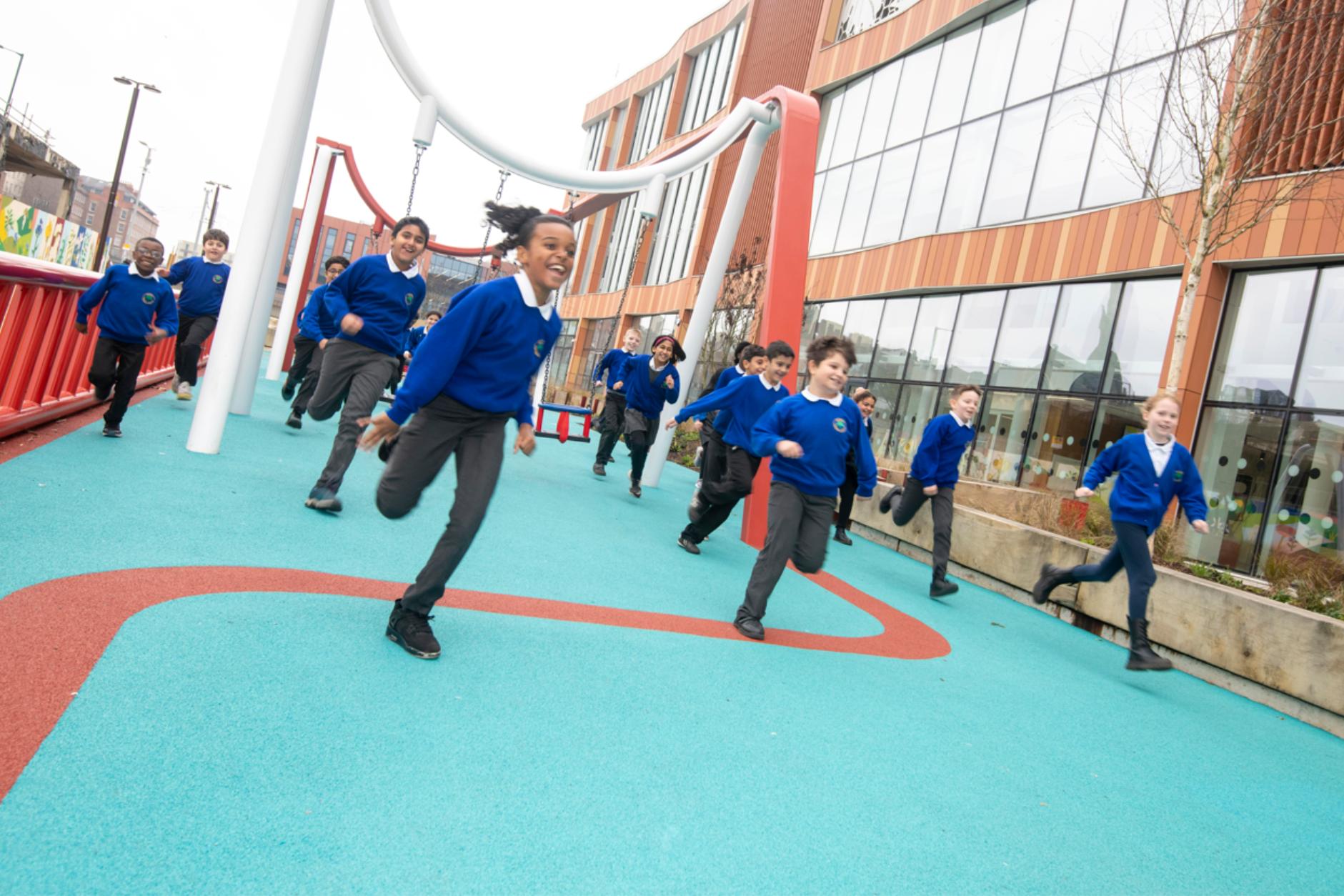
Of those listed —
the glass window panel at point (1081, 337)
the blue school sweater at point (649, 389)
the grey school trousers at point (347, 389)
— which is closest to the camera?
the grey school trousers at point (347, 389)

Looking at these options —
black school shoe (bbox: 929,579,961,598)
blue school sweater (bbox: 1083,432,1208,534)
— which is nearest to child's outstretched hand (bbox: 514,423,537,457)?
blue school sweater (bbox: 1083,432,1208,534)

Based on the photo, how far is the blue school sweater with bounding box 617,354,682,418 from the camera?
1078 cm

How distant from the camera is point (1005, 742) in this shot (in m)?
4.14

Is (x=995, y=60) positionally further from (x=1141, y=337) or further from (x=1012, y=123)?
(x=1141, y=337)

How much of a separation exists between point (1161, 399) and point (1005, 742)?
133 inches

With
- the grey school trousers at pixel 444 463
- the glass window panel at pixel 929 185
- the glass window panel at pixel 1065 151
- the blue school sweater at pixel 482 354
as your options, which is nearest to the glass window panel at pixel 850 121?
the glass window panel at pixel 929 185

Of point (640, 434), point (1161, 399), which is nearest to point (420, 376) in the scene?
point (1161, 399)

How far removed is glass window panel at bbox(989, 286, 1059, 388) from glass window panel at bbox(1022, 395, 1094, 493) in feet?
2.59

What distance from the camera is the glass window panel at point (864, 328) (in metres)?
21.3

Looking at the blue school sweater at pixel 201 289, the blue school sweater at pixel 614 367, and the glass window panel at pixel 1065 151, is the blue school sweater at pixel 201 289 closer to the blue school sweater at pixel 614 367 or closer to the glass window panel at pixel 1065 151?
the blue school sweater at pixel 614 367

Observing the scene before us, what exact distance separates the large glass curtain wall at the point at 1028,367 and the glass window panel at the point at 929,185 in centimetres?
173

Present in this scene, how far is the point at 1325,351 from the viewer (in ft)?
39.9

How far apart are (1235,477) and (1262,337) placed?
2.18 metres

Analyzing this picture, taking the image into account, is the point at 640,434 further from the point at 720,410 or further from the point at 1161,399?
the point at 1161,399
